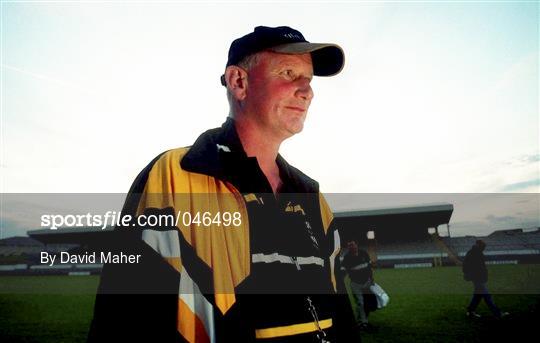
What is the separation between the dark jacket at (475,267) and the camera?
29.9 feet

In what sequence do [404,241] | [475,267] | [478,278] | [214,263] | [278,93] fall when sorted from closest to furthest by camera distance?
[214,263], [278,93], [478,278], [475,267], [404,241]

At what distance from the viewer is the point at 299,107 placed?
2021mm

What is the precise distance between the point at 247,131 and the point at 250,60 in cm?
41

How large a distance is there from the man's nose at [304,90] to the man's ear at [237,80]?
0.32 m

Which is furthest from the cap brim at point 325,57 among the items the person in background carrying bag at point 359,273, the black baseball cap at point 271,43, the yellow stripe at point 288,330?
the person in background carrying bag at point 359,273

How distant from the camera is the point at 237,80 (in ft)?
6.81

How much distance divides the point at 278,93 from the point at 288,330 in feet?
3.98

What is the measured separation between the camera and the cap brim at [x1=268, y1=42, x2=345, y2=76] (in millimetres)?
2000

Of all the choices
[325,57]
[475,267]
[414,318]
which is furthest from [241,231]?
[475,267]

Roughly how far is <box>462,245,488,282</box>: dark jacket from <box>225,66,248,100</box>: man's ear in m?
9.45

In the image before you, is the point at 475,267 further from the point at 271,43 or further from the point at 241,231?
the point at 241,231

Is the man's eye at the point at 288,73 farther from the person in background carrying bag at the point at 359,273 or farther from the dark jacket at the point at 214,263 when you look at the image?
the person in background carrying bag at the point at 359,273

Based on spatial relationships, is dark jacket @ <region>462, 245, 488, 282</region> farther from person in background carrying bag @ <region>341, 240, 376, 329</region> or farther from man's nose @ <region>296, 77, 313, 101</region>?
man's nose @ <region>296, 77, 313, 101</region>

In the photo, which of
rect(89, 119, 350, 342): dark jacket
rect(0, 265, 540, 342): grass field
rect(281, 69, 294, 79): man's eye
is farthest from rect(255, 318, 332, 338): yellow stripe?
rect(0, 265, 540, 342): grass field
